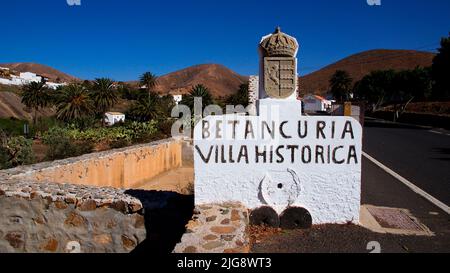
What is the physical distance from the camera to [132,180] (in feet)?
42.3

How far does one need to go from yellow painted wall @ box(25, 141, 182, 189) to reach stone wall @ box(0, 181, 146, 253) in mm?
1651

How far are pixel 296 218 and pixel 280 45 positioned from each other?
2764mm

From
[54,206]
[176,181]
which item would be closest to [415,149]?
[176,181]

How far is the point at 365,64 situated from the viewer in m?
118

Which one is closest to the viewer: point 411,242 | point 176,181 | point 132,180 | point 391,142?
point 411,242

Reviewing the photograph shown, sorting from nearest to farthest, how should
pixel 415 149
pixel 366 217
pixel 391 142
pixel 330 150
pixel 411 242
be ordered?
pixel 411 242
pixel 330 150
pixel 366 217
pixel 415 149
pixel 391 142

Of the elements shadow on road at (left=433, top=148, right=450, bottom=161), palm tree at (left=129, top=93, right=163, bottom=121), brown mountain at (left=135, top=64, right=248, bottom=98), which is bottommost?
shadow on road at (left=433, top=148, right=450, bottom=161)

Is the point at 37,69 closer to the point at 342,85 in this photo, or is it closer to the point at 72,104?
the point at 72,104

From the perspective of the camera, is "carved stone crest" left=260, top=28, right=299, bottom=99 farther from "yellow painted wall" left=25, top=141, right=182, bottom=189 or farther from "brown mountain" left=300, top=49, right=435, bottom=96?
"brown mountain" left=300, top=49, right=435, bottom=96

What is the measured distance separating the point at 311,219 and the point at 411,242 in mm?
1468

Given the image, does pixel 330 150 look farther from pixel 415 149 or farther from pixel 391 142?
pixel 391 142

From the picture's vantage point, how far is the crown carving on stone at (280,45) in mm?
6035

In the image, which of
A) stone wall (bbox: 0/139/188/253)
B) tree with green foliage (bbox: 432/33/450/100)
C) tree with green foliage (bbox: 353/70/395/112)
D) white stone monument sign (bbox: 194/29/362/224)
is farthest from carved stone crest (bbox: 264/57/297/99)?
tree with green foliage (bbox: 353/70/395/112)

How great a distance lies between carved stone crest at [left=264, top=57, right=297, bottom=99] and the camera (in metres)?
6.09
